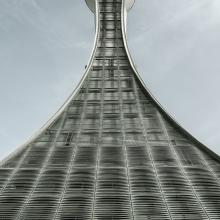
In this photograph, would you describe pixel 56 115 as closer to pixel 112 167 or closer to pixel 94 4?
pixel 112 167

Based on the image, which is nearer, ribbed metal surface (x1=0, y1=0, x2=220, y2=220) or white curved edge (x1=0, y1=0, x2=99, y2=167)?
ribbed metal surface (x1=0, y1=0, x2=220, y2=220)

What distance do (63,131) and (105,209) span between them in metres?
13.4

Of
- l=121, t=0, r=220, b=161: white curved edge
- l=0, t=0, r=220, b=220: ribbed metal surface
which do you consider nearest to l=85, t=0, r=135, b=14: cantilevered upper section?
l=121, t=0, r=220, b=161: white curved edge

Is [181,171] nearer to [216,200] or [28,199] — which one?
[216,200]

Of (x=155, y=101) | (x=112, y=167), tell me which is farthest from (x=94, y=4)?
(x=112, y=167)

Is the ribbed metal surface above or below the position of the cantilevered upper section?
below

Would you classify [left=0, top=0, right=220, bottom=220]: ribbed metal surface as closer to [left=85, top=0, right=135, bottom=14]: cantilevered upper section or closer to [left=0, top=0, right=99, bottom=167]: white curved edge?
[left=0, top=0, right=99, bottom=167]: white curved edge

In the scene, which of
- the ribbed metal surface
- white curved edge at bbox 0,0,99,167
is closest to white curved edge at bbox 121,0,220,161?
the ribbed metal surface

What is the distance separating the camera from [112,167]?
25.5m

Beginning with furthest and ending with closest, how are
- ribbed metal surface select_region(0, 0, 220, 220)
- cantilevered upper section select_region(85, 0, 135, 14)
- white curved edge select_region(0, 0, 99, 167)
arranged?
1. cantilevered upper section select_region(85, 0, 135, 14)
2. white curved edge select_region(0, 0, 99, 167)
3. ribbed metal surface select_region(0, 0, 220, 220)

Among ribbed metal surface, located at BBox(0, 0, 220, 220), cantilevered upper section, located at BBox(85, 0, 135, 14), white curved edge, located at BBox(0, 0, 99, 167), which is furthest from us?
cantilevered upper section, located at BBox(85, 0, 135, 14)

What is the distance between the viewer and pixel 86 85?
41.1 metres

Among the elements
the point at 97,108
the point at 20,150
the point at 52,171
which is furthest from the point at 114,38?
the point at 52,171

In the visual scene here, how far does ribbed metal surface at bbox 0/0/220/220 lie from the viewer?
19906mm
